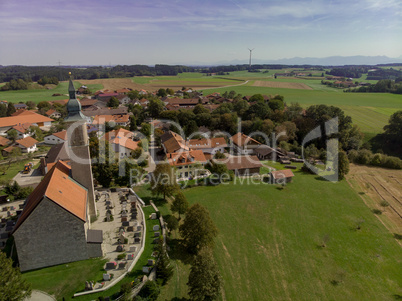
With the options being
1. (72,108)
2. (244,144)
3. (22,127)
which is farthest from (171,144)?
(22,127)

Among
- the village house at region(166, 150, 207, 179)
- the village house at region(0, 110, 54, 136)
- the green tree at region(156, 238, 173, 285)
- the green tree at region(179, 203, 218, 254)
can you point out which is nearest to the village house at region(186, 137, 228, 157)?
the village house at region(166, 150, 207, 179)

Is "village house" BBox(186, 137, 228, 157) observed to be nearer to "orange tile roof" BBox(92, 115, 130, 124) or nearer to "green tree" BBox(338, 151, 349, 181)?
"green tree" BBox(338, 151, 349, 181)

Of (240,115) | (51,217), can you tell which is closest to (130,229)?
(51,217)

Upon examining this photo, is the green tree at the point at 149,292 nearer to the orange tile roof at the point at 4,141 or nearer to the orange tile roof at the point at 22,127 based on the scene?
the orange tile roof at the point at 4,141

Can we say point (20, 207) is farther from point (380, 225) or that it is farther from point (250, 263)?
point (380, 225)

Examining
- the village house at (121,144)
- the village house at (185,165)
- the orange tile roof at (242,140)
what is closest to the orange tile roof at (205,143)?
the orange tile roof at (242,140)

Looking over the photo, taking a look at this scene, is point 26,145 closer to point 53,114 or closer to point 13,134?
point 13,134
